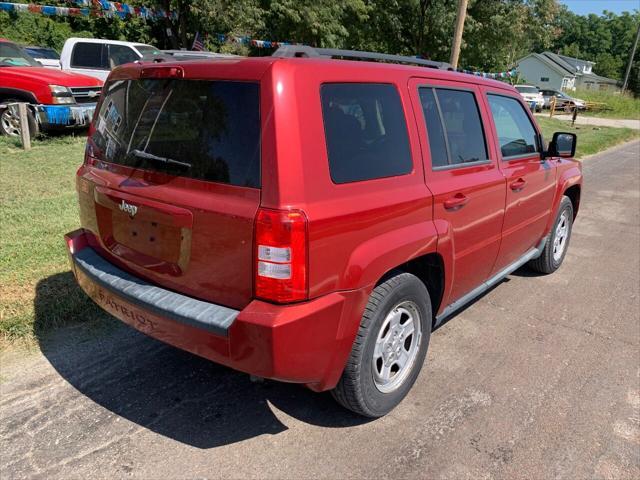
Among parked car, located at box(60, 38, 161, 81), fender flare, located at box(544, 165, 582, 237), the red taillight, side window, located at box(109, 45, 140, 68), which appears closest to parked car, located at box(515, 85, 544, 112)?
side window, located at box(109, 45, 140, 68)

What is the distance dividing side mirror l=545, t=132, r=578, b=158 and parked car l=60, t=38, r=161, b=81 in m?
10.5

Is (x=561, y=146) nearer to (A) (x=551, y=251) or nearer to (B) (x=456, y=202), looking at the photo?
(A) (x=551, y=251)

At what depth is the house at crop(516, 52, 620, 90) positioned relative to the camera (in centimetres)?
6944

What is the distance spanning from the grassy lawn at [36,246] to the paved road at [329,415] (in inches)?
10.8

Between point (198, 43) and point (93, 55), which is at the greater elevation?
point (198, 43)

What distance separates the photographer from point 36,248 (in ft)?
15.4

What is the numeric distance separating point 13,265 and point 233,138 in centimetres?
305

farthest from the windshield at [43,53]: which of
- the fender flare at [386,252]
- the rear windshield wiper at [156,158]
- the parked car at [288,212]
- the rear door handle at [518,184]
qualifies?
the fender flare at [386,252]

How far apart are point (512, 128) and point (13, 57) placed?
10441 mm

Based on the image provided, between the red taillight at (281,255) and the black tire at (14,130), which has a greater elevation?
the red taillight at (281,255)

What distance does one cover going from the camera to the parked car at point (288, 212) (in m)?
2.25

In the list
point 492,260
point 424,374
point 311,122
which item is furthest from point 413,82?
point 424,374

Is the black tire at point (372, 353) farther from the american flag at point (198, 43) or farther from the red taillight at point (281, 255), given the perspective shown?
the american flag at point (198, 43)

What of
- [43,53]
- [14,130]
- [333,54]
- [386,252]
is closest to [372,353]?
[386,252]
